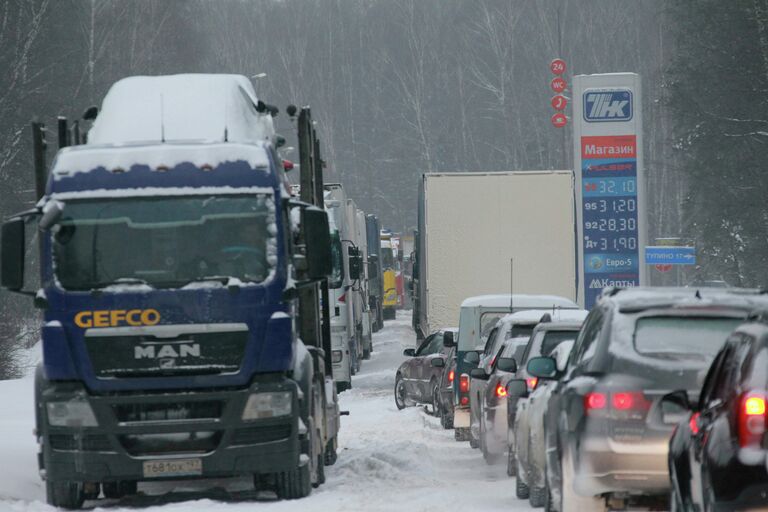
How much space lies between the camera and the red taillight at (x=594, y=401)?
400 inches

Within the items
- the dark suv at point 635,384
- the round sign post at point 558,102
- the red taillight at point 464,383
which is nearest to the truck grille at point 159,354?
the dark suv at point 635,384

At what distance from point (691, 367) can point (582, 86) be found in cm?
2829

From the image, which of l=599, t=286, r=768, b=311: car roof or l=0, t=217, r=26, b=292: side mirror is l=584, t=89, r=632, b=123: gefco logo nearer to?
l=0, t=217, r=26, b=292: side mirror

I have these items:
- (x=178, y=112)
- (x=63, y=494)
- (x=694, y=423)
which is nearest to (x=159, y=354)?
(x=63, y=494)

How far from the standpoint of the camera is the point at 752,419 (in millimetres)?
7504

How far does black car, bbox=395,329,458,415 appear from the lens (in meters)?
29.5

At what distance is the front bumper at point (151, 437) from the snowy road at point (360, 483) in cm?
37

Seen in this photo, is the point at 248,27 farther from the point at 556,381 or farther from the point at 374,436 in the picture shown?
the point at 556,381

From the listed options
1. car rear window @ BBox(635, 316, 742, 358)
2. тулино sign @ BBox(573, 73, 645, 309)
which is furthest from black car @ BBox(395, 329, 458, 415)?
car rear window @ BBox(635, 316, 742, 358)

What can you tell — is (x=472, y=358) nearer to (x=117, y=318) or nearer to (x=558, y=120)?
(x=117, y=318)

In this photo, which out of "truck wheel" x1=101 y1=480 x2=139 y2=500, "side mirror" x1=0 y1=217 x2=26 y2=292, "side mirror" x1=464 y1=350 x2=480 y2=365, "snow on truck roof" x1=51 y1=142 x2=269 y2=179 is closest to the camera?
"side mirror" x1=0 y1=217 x2=26 y2=292

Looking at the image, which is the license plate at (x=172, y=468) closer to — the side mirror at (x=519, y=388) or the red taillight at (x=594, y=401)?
the side mirror at (x=519, y=388)

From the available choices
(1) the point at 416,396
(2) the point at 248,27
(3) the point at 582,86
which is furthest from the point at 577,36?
(1) the point at 416,396

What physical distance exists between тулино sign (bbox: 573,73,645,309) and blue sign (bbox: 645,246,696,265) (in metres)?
10.8
